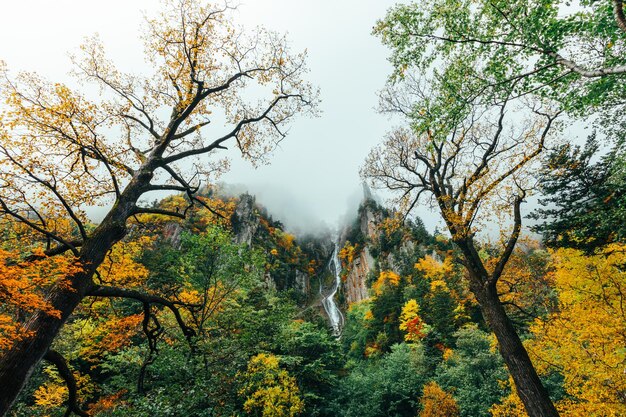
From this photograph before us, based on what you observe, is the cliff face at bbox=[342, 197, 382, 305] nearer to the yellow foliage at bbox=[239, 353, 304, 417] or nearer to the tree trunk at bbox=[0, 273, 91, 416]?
the yellow foliage at bbox=[239, 353, 304, 417]

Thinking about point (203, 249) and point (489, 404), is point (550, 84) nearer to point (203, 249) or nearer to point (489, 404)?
point (203, 249)

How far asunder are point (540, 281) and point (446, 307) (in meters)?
11.4

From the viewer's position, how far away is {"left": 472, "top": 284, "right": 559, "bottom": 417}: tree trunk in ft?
19.1

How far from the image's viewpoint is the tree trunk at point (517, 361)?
5832 mm

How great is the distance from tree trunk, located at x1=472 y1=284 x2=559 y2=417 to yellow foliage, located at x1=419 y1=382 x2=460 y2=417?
486 inches

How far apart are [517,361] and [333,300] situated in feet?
239

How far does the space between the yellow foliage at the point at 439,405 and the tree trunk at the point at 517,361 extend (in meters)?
12.4

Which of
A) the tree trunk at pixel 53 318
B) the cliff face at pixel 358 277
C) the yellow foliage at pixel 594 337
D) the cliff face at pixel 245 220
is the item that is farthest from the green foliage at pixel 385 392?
the cliff face at pixel 245 220

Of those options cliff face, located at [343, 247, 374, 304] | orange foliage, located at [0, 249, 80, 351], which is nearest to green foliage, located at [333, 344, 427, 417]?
orange foliage, located at [0, 249, 80, 351]

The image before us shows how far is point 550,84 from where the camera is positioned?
4.85m

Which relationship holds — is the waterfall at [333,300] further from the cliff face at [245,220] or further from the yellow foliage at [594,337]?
the yellow foliage at [594,337]

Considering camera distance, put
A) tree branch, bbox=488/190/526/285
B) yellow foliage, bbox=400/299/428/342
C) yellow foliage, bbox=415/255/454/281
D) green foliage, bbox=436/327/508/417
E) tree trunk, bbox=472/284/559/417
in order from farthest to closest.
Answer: yellow foliage, bbox=415/255/454/281 → yellow foliage, bbox=400/299/428/342 → green foliage, bbox=436/327/508/417 → tree branch, bbox=488/190/526/285 → tree trunk, bbox=472/284/559/417

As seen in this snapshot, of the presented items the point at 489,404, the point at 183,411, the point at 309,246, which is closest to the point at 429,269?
the point at 489,404

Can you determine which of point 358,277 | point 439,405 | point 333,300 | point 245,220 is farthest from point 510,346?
point 333,300
